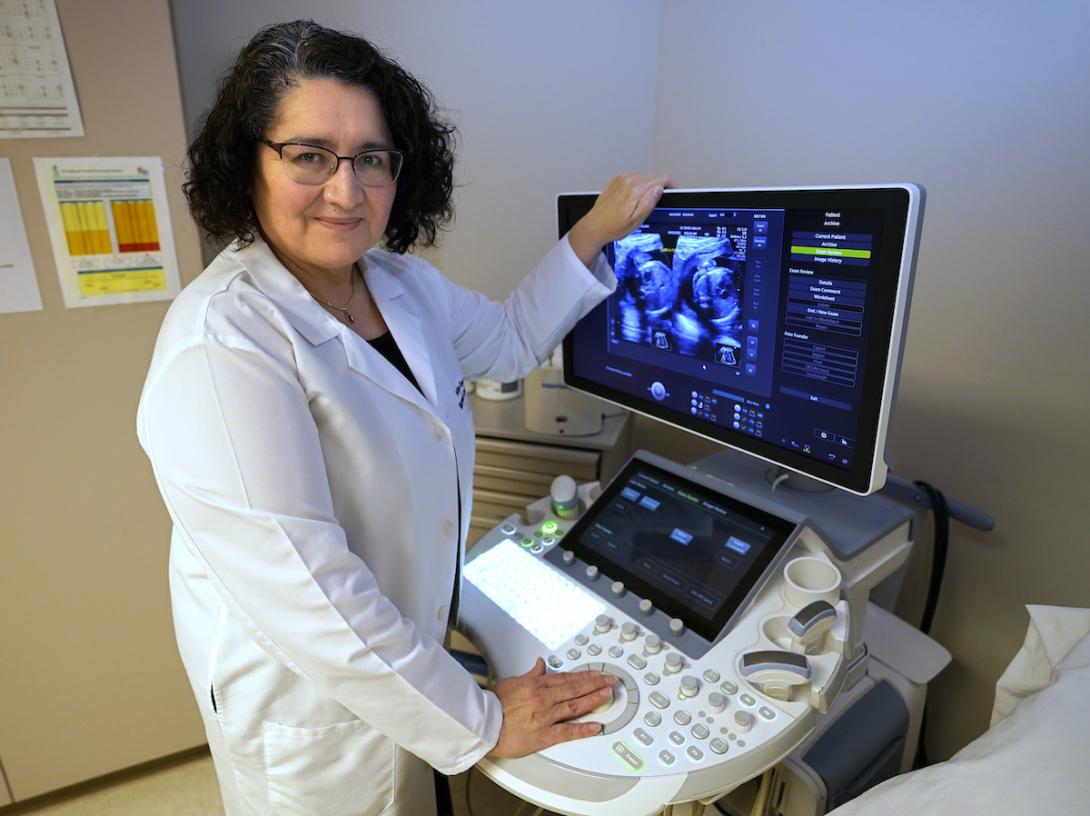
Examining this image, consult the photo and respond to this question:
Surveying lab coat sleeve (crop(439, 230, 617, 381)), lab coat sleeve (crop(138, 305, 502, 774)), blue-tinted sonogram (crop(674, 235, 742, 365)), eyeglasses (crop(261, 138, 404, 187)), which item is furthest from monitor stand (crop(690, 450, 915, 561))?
eyeglasses (crop(261, 138, 404, 187))

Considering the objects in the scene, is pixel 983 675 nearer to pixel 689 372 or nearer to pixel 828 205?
pixel 689 372

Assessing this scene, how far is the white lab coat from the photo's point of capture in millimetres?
738

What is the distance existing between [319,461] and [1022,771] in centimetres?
77

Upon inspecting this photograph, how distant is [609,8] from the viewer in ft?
6.19

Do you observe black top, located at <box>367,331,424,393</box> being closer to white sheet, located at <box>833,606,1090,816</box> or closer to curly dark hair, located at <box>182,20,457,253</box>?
curly dark hair, located at <box>182,20,457,253</box>

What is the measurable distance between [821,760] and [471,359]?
0.87 metres

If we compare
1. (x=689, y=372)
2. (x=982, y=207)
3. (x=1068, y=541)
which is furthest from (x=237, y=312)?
(x=1068, y=541)

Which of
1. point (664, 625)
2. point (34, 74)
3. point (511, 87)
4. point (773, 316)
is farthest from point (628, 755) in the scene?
point (511, 87)

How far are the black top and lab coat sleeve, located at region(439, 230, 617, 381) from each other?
8.9 inches

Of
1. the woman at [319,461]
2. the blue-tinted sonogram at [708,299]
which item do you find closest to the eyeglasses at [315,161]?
the woman at [319,461]

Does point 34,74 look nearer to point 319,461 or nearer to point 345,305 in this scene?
point 345,305

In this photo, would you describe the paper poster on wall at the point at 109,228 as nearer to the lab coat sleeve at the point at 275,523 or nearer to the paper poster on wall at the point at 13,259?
the paper poster on wall at the point at 13,259

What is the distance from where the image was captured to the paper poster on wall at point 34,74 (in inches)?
45.8

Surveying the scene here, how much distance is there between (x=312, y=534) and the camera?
754 mm
